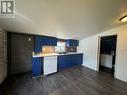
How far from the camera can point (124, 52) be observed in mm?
3090

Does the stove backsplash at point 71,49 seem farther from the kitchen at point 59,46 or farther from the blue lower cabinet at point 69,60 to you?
the blue lower cabinet at point 69,60

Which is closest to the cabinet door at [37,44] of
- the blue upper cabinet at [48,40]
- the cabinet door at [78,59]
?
the blue upper cabinet at [48,40]

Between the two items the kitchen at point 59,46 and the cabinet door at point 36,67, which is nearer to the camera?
the kitchen at point 59,46

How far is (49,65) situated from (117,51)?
10.0ft

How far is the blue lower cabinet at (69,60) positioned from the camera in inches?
165

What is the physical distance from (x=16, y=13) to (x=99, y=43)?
12.9 feet

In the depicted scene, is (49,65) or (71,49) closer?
(49,65)

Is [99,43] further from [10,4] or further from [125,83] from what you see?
[10,4]

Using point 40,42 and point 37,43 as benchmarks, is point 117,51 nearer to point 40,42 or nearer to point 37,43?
point 40,42

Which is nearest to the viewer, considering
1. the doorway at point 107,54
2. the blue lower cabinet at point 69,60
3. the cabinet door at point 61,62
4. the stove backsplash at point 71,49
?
the cabinet door at point 61,62

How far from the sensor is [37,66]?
328cm

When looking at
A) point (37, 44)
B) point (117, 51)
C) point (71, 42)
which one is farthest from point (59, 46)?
point (117, 51)

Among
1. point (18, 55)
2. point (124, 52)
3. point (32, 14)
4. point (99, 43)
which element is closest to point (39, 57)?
point (18, 55)

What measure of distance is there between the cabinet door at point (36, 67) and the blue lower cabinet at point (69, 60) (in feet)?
3.49
